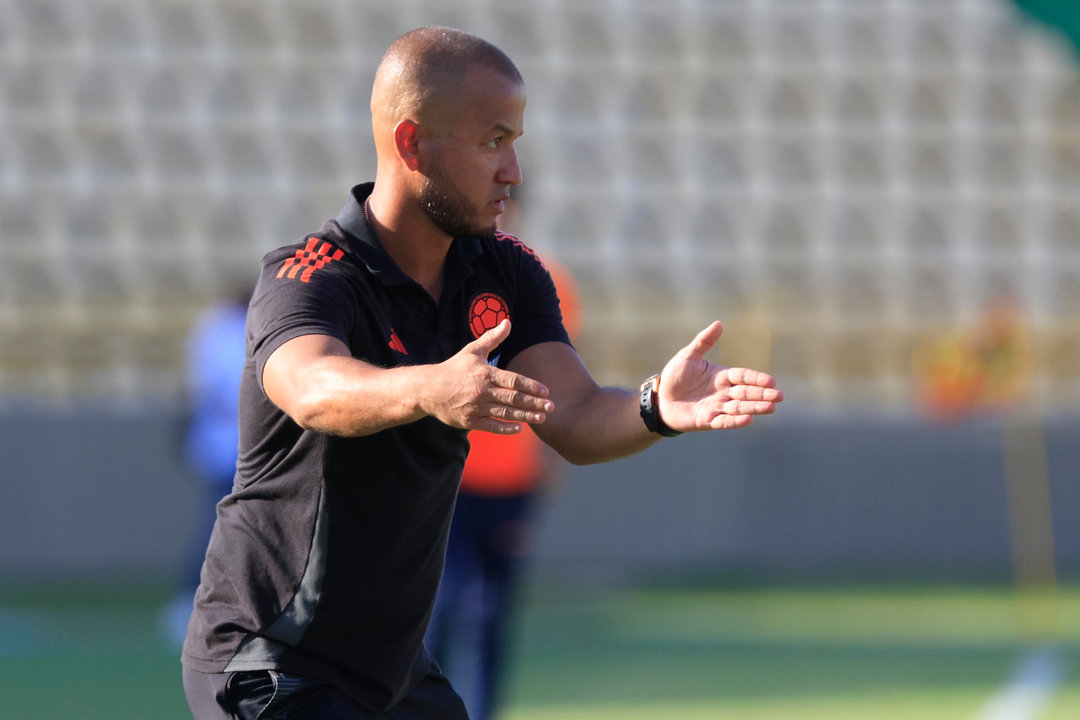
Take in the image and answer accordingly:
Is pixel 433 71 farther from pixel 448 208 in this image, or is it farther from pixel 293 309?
pixel 293 309

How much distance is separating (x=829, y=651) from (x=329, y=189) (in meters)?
7.25

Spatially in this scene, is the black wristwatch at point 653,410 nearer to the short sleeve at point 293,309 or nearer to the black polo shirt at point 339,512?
the black polo shirt at point 339,512

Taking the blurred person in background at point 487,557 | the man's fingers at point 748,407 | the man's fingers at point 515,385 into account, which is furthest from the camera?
the blurred person in background at point 487,557

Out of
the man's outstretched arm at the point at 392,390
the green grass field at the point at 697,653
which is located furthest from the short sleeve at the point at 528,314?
the green grass field at the point at 697,653

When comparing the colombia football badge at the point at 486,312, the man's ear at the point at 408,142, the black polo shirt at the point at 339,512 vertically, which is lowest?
the black polo shirt at the point at 339,512

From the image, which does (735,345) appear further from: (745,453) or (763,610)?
(763,610)

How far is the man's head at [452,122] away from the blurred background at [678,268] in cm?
759

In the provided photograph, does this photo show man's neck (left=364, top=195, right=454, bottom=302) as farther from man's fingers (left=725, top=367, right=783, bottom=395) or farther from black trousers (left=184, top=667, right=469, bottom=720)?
black trousers (left=184, top=667, right=469, bottom=720)

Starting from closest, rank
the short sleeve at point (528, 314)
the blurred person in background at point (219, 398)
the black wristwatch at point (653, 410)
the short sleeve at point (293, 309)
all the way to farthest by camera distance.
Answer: the short sleeve at point (293, 309), the black wristwatch at point (653, 410), the short sleeve at point (528, 314), the blurred person in background at point (219, 398)

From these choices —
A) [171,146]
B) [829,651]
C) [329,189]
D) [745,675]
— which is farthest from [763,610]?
[171,146]

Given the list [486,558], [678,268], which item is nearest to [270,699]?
[486,558]

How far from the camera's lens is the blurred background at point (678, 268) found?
1273cm

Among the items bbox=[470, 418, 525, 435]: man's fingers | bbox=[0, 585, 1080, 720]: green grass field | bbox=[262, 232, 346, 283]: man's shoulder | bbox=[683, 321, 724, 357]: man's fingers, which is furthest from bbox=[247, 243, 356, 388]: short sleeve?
bbox=[0, 585, 1080, 720]: green grass field

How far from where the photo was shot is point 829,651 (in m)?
9.91
